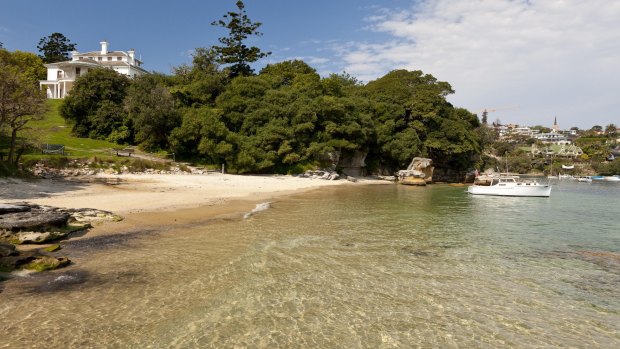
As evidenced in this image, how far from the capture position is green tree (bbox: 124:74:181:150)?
44094mm

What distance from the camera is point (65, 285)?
8.70 meters

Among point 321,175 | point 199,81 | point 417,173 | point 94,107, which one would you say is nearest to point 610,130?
point 417,173

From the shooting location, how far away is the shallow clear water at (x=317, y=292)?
263 inches

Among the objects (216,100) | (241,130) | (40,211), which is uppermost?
(216,100)

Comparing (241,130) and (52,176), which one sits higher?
(241,130)

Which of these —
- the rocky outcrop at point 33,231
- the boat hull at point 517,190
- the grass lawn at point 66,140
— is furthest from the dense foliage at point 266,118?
the rocky outcrop at point 33,231

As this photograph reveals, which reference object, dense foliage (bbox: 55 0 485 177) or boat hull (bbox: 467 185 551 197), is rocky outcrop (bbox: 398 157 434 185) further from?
boat hull (bbox: 467 185 551 197)

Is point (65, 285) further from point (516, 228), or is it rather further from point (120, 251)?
point (516, 228)

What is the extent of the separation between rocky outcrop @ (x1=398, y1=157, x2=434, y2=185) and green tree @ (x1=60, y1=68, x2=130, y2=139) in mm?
44098

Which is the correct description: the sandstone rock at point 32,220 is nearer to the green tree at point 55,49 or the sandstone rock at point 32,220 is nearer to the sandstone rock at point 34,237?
the sandstone rock at point 34,237

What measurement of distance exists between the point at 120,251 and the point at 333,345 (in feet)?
28.7

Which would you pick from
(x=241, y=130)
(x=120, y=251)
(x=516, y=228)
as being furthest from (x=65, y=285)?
(x=241, y=130)

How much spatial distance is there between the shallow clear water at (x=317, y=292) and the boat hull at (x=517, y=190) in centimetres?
2469

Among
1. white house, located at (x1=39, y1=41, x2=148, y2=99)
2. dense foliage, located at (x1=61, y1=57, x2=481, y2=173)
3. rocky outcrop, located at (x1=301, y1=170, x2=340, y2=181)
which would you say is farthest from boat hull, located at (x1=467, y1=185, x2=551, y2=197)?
white house, located at (x1=39, y1=41, x2=148, y2=99)
